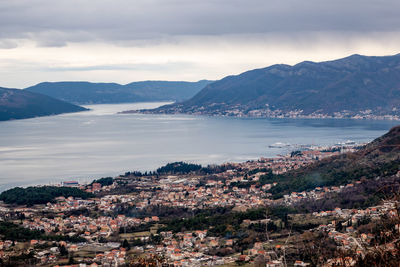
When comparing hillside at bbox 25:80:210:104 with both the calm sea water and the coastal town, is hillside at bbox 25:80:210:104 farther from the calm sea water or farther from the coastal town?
the coastal town

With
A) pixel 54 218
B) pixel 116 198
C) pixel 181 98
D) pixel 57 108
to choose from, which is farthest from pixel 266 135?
pixel 181 98

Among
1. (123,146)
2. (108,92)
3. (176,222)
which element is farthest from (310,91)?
(176,222)

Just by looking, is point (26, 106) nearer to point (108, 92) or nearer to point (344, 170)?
point (108, 92)

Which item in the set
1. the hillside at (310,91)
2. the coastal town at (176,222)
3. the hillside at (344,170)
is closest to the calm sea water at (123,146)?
the coastal town at (176,222)

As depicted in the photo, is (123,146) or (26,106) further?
(26,106)

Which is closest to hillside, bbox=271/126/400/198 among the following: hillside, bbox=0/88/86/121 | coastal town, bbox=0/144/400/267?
coastal town, bbox=0/144/400/267
